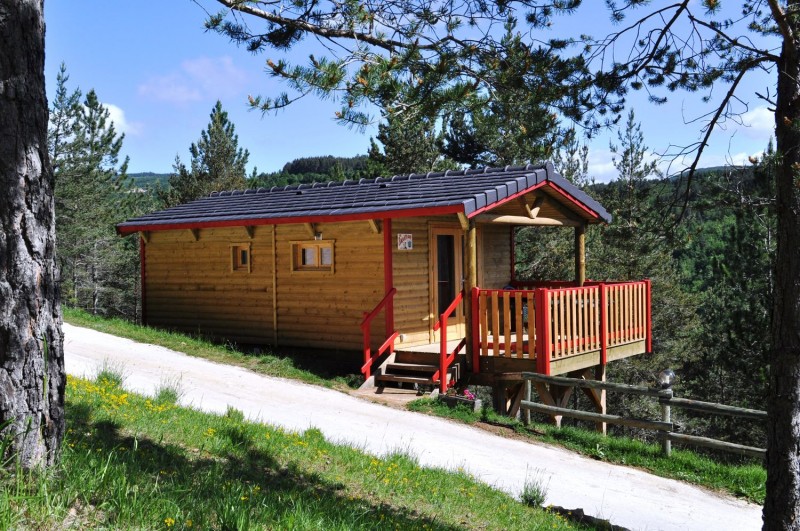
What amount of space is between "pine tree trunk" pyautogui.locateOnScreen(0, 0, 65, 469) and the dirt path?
4.33m

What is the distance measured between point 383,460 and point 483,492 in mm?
1043

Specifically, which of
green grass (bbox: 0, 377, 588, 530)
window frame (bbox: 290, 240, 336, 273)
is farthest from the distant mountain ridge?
green grass (bbox: 0, 377, 588, 530)

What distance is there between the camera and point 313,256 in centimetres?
1474

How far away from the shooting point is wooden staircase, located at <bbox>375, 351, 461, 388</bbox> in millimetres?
12125

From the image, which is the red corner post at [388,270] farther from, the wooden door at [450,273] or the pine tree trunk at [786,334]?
the pine tree trunk at [786,334]

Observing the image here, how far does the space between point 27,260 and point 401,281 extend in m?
9.99

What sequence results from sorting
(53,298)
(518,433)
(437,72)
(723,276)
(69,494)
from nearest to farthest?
(69,494) → (53,298) → (437,72) → (518,433) → (723,276)

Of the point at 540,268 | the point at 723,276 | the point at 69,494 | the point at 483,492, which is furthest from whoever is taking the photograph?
the point at 540,268

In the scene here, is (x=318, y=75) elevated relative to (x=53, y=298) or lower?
elevated

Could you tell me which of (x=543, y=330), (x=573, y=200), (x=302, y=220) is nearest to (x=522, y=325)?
(x=543, y=330)

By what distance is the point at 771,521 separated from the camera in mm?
5215

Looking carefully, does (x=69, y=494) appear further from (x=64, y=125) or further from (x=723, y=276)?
(x=64, y=125)

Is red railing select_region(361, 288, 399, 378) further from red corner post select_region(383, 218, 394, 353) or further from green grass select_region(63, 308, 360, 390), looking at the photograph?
green grass select_region(63, 308, 360, 390)

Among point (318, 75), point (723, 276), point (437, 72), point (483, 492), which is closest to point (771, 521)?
point (483, 492)
